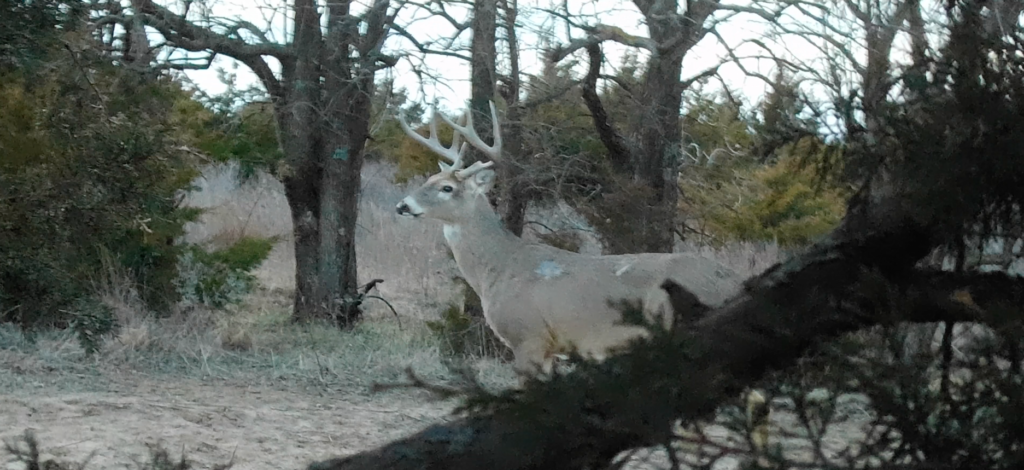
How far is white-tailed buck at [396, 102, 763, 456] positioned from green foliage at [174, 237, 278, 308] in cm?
364

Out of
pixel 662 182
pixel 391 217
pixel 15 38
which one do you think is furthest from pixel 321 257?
pixel 391 217

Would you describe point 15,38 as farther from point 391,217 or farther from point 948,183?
point 391,217

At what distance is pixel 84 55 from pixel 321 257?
517 cm

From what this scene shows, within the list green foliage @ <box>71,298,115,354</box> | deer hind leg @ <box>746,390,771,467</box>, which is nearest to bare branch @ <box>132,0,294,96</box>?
green foliage @ <box>71,298,115,354</box>

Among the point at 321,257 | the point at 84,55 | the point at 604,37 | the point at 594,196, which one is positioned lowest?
the point at 321,257

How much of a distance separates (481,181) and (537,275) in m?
1.21

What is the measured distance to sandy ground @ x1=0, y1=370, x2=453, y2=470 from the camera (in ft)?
22.3

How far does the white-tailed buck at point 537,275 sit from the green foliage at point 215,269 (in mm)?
3645

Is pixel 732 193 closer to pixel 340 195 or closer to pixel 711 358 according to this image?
pixel 340 195

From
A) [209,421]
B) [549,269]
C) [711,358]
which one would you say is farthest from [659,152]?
[711,358]

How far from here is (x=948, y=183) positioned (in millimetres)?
1847

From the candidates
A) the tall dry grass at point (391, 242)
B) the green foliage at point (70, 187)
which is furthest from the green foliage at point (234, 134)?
the green foliage at point (70, 187)

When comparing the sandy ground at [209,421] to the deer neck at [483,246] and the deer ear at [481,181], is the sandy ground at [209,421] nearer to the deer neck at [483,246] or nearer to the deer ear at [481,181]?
the deer neck at [483,246]

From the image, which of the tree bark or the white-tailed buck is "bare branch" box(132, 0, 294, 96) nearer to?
the tree bark
